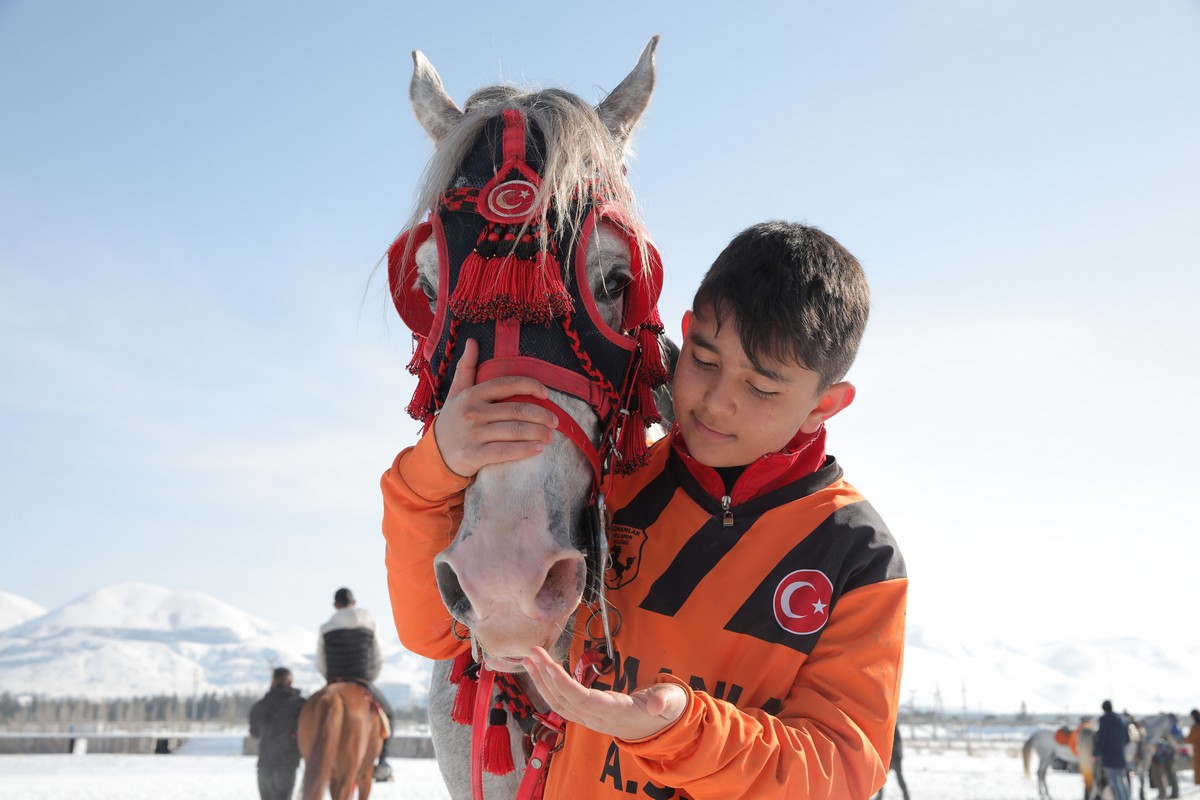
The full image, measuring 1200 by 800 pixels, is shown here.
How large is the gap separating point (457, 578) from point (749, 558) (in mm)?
541

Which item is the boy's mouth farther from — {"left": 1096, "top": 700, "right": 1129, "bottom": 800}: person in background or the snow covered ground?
{"left": 1096, "top": 700, "right": 1129, "bottom": 800}: person in background

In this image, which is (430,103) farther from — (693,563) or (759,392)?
(693,563)

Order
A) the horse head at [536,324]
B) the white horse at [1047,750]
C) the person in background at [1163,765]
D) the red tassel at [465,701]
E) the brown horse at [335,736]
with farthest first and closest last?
the person in background at [1163,765]
the white horse at [1047,750]
the brown horse at [335,736]
the red tassel at [465,701]
the horse head at [536,324]

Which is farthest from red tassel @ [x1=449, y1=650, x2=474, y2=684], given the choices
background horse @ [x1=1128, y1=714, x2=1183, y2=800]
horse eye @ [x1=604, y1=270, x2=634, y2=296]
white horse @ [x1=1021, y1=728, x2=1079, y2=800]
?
background horse @ [x1=1128, y1=714, x2=1183, y2=800]

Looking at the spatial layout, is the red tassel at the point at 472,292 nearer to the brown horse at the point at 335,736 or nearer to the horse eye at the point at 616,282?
the horse eye at the point at 616,282

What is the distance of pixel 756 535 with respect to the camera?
5.33 feet

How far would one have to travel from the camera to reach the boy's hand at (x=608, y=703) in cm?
111

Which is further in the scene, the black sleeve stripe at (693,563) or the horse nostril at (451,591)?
the black sleeve stripe at (693,563)

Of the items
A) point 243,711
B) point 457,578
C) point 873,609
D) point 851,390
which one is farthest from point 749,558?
point 243,711

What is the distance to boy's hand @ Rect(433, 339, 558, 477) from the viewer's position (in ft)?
4.69

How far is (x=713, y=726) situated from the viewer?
3.96 ft

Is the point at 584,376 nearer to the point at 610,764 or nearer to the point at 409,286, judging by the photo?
the point at 409,286

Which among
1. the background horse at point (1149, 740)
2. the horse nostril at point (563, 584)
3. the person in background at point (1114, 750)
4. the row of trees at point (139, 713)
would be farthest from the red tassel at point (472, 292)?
the row of trees at point (139, 713)

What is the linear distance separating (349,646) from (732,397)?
6.77m
